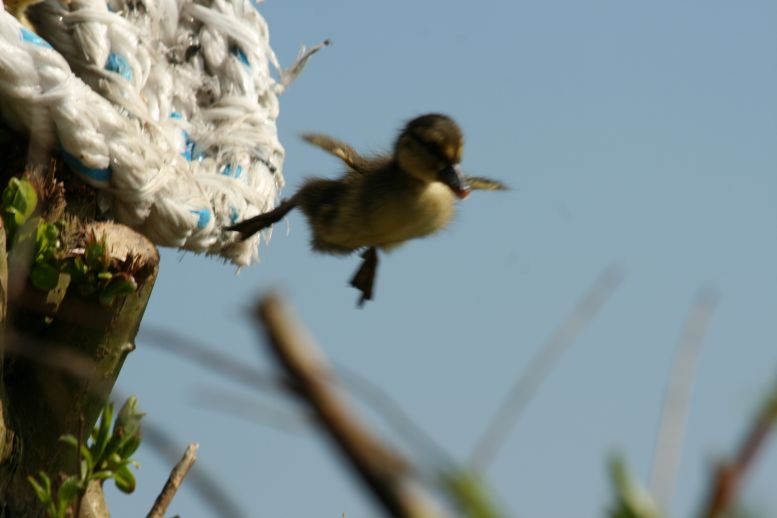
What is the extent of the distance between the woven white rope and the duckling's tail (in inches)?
1.2

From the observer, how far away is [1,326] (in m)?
1.84

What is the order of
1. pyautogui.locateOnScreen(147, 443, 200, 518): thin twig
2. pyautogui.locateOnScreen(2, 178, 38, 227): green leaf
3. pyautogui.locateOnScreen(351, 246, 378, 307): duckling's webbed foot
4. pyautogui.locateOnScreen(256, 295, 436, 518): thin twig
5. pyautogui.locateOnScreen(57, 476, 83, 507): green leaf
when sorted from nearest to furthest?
pyautogui.locateOnScreen(256, 295, 436, 518): thin twig → pyautogui.locateOnScreen(57, 476, 83, 507): green leaf → pyautogui.locateOnScreen(147, 443, 200, 518): thin twig → pyautogui.locateOnScreen(2, 178, 38, 227): green leaf → pyautogui.locateOnScreen(351, 246, 378, 307): duckling's webbed foot

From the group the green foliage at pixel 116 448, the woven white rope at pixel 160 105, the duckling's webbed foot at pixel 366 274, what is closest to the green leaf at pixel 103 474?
the green foliage at pixel 116 448

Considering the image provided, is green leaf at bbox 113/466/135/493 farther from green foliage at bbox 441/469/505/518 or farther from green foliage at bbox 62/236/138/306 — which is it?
green foliage at bbox 441/469/505/518

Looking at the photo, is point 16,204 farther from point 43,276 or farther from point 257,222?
point 257,222

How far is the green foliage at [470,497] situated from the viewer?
0.45 metres

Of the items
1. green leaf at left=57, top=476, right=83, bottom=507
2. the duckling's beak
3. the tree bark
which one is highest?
the duckling's beak

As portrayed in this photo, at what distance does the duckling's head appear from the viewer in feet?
8.40

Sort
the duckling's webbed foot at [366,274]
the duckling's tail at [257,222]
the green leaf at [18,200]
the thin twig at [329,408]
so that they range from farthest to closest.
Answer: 1. the duckling's webbed foot at [366,274]
2. the duckling's tail at [257,222]
3. the green leaf at [18,200]
4. the thin twig at [329,408]

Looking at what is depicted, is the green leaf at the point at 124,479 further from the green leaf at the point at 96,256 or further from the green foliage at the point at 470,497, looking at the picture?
the green foliage at the point at 470,497

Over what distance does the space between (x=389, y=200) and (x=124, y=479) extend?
3.01 ft

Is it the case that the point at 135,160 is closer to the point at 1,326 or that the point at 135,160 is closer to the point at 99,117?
the point at 99,117

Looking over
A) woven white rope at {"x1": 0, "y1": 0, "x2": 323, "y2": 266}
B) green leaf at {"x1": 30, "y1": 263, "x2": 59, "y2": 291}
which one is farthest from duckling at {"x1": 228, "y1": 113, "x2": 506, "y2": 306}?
green leaf at {"x1": 30, "y1": 263, "x2": 59, "y2": 291}

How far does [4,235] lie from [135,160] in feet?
1.23
